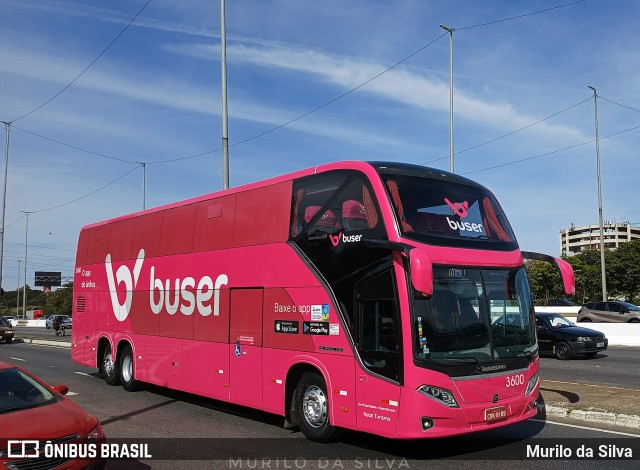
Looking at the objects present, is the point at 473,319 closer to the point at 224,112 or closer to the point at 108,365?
the point at 108,365

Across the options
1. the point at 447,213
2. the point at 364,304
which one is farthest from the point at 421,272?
the point at 447,213

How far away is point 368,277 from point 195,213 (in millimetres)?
5217

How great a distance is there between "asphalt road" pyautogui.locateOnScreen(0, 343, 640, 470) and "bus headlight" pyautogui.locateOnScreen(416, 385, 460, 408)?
767mm

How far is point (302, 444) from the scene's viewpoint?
836cm

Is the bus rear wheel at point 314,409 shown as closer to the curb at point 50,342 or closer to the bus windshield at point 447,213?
the bus windshield at point 447,213

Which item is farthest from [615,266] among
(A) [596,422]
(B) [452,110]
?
(A) [596,422]

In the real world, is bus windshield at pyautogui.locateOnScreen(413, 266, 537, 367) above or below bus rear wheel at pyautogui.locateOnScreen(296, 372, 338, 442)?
above

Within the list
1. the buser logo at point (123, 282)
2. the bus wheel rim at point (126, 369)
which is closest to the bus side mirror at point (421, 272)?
the buser logo at point (123, 282)

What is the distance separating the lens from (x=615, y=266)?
74.1 metres

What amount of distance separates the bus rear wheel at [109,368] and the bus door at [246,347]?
18.1 ft

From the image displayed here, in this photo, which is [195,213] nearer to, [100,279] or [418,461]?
[100,279]

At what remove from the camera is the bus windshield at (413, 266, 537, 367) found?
718cm

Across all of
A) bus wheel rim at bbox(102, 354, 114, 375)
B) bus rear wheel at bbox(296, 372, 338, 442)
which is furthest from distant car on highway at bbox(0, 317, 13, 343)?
bus rear wheel at bbox(296, 372, 338, 442)

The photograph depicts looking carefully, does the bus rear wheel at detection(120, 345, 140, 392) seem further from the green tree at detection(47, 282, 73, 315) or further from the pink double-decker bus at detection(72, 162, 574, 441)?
the green tree at detection(47, 282, 73, 315)
